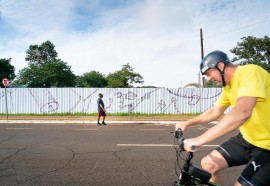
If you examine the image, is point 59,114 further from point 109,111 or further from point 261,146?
point 261,146

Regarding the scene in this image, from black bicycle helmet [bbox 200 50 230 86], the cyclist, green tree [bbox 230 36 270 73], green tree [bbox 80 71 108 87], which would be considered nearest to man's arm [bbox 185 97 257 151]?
the cyclist

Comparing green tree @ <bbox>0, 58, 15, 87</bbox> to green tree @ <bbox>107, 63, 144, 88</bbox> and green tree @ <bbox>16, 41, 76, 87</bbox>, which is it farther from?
green tree @ <bbox>107, 63, 144, 88</bbox>

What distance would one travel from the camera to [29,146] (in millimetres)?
8680

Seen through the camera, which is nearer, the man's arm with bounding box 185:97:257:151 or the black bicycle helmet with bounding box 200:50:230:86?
the man's arm with bounding box 185:97:257:151

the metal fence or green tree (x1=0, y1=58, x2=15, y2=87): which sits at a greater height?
green tree (x1=0, y1=58, x2=15, y2=87)

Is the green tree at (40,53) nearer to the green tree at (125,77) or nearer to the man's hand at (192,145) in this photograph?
the green tree at (125,77)

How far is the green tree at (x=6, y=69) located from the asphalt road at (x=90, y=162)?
44.6 metres

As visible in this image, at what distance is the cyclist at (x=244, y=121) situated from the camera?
2.44 meters

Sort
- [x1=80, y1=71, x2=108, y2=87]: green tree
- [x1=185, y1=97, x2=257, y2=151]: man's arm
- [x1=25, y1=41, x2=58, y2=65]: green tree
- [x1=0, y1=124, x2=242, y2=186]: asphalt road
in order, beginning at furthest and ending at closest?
[x1=80, y1=71, x2=108, y2=87]: green tree < [x1=25, y1=41, x2=58, y2=65]: green tree < [x1=0, y1=124, x2=242, y2=186]: asphalt road < [x1=185, y1=97, x2=257, y2=151]: man's arm

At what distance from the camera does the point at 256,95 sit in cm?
244

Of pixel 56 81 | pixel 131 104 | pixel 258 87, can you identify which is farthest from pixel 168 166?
pixel 56 81

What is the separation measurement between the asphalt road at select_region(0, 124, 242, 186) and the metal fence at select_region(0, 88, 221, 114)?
12601mm

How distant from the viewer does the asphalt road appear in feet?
17.7

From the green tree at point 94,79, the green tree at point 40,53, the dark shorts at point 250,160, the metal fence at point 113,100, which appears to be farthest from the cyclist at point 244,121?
the green tree at point 94,79
